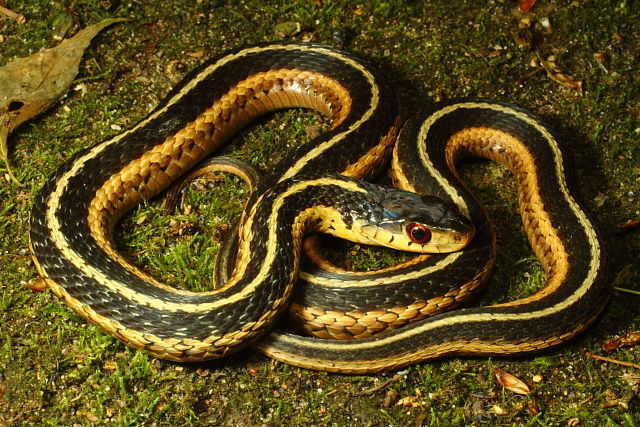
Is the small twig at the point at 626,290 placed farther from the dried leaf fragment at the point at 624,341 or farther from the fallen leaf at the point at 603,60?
the fallen leaf at the point at 603,60

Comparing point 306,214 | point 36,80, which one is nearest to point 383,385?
point 306,214

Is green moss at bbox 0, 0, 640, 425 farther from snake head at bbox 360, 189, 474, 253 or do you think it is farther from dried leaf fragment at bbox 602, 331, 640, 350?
snake head at bbox 360, 189, 474, 253

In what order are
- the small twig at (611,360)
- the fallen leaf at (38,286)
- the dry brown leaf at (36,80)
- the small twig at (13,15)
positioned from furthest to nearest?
the small twig at (13,15) → the dry brown leaf at (36,80) → the fallen leaf at (38,286) → the small twig at (611,360)

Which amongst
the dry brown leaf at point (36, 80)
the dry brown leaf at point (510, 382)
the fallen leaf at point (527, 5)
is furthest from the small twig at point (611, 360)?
the dry brown leaf at point (36, 80)

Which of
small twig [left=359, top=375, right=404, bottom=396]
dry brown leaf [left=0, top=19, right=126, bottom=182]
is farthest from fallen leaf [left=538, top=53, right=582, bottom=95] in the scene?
dry brown leaf [left=0, top=19, right=126, bottom=182]

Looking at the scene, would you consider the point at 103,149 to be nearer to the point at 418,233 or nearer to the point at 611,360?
the point at 418,233
